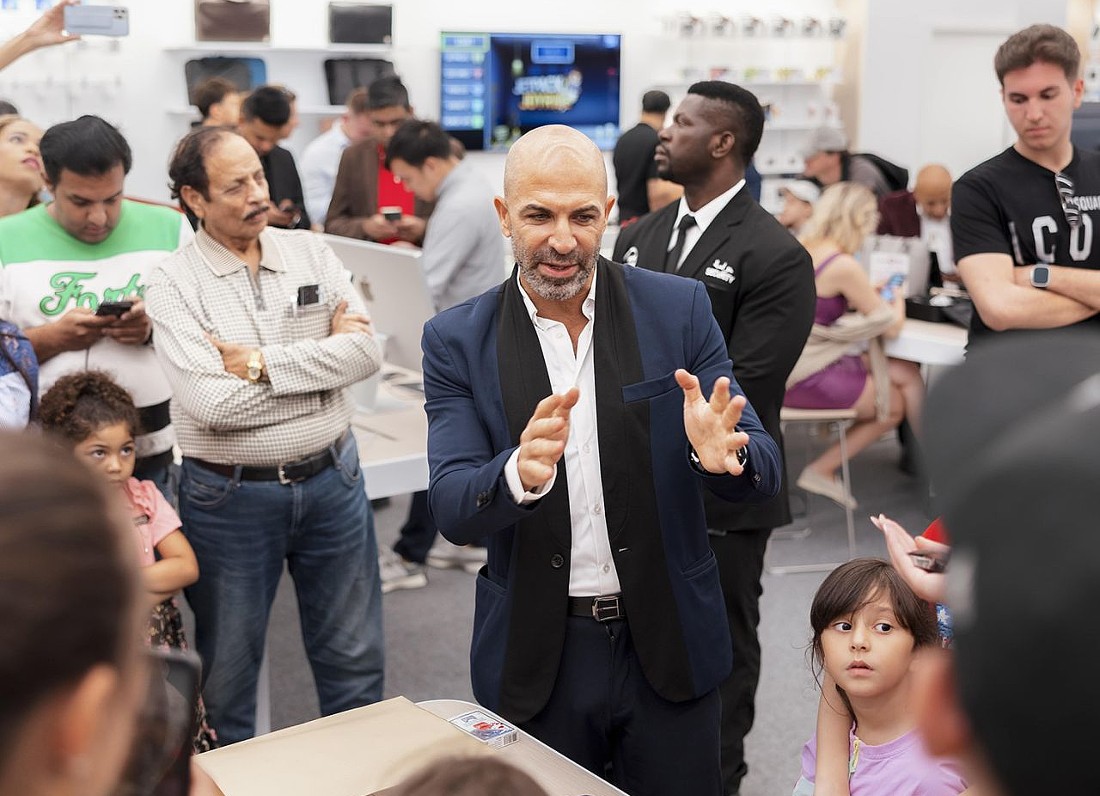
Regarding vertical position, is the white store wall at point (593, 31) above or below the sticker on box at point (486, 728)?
above

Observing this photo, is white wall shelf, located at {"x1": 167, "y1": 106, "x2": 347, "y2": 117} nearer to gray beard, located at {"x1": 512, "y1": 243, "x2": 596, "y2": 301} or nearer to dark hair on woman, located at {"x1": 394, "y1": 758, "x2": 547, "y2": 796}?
gray beard, located at {"x1": 512, "y1": 243, "x2": 596, "y2": 301}

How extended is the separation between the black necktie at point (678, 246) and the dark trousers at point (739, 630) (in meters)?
0.67

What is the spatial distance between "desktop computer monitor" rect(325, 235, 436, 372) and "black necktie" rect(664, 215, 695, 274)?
1159mm

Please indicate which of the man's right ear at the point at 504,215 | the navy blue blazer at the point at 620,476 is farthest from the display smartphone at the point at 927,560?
the man's right ear at the point at 504,215

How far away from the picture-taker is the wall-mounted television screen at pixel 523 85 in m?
9.68

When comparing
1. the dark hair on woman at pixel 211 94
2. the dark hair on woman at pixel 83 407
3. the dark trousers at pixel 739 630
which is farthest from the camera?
the dark hair on woman at pixel 211 94

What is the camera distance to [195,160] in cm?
283

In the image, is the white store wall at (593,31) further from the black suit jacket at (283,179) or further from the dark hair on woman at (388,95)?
the dark hair on woman at (388,95)

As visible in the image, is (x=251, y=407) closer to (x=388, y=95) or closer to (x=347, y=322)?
(x=347, y=322)

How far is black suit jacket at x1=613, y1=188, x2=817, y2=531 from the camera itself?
9.27ft

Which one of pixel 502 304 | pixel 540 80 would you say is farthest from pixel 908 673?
pixel 540 80

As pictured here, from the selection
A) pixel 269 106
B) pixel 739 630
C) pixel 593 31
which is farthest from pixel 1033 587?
pixel 593 31

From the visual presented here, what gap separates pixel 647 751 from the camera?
2121 mm

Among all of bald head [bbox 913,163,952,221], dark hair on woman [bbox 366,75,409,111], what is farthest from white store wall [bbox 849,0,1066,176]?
dark hair on woman [bbox 366,75,409,111]
